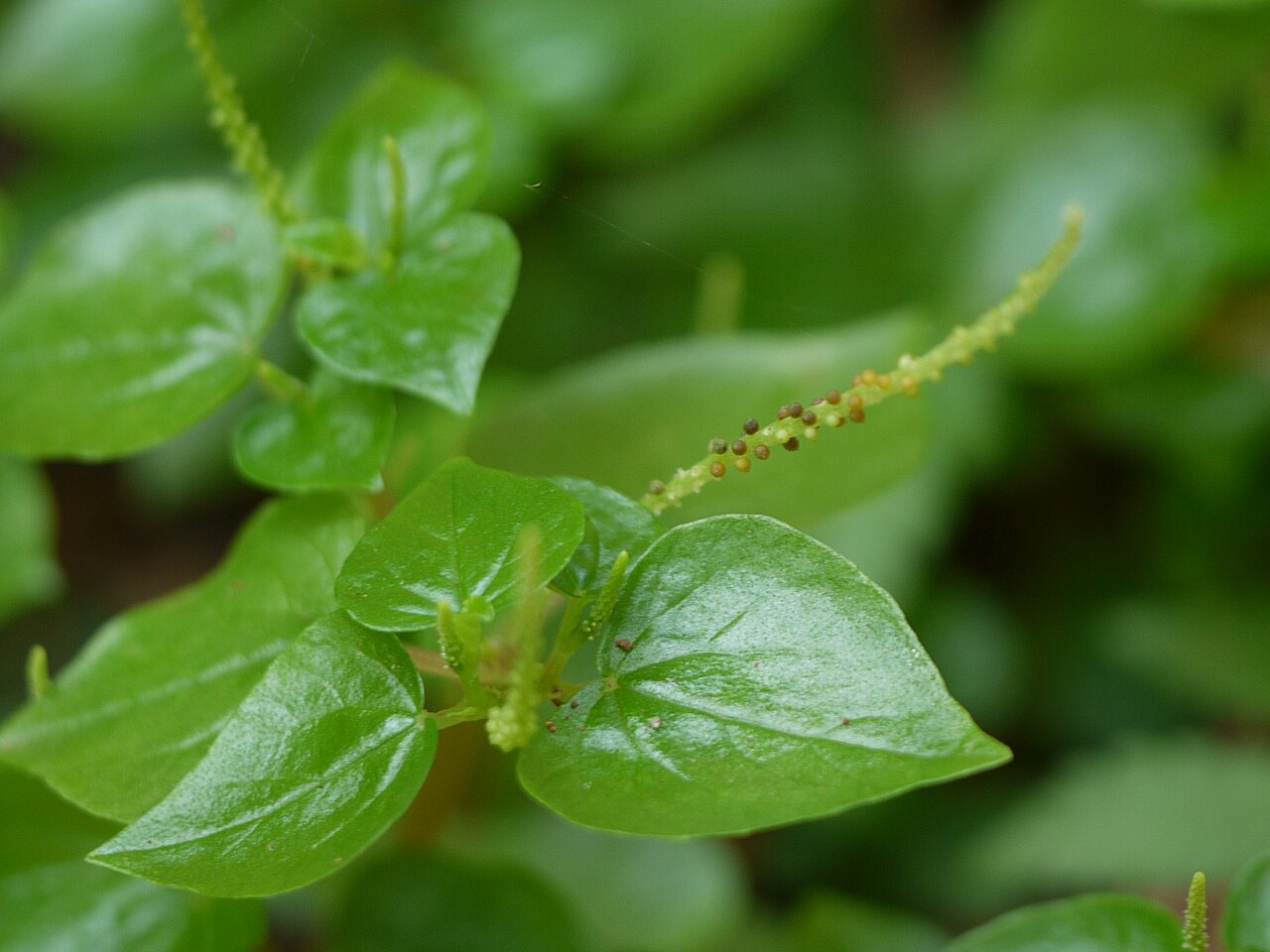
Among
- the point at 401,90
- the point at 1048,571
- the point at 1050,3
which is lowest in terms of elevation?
the point at 1048,571

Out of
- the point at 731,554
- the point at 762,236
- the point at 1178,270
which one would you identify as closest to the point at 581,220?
the point at 762,236

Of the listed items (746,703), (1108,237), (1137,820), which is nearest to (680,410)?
(746,703)

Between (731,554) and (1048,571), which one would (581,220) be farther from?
(731,554)

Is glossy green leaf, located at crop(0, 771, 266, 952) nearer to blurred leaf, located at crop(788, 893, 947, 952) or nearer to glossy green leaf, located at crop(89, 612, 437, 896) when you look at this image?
glossy green leaf, located at crop(89, 612, 437, 896)

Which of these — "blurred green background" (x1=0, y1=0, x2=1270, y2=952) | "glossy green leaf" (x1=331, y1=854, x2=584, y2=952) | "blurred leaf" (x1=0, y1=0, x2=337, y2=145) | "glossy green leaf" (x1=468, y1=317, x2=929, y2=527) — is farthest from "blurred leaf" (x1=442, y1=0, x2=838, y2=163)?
"glossy green leaf" (x1=331, y1=854, x2=584, y2=952)

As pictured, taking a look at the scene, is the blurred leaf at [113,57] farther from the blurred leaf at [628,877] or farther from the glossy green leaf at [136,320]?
the blurred leaf at [628,877]

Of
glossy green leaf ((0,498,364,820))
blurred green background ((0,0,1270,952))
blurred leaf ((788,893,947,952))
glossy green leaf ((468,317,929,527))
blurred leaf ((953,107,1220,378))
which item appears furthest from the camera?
blurred leaf ((953,107,1220,378))
